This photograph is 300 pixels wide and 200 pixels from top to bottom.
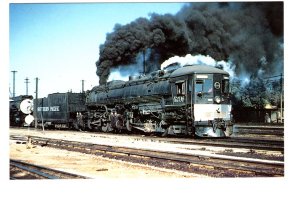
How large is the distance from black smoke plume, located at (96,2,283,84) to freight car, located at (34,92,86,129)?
3091 millimetres

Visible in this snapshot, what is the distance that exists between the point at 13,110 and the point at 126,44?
1429 cm

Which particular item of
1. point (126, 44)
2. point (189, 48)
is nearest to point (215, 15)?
point (189, 48)

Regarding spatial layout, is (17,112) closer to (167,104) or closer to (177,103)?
(167,104)

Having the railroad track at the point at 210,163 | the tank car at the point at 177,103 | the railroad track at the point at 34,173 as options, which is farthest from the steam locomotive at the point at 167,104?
the railroad track at the point at 34,173

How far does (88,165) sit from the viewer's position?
1073cm

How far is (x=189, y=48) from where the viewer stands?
2127 centimetres

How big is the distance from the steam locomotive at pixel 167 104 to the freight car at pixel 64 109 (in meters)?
0.84

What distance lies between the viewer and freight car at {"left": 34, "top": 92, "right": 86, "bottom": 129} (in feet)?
83.2

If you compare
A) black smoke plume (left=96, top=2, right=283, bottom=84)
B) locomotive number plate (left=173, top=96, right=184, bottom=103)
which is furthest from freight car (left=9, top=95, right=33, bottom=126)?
locomotive number plate (left=173, top=96, right=184, bottom=103)

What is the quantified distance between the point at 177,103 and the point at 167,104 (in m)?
0.82

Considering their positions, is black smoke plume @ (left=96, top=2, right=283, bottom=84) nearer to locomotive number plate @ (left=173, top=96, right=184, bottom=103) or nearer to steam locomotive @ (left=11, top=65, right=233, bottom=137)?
A: steam locomotive @ (left=11, top=65, right=233, bottom=137)

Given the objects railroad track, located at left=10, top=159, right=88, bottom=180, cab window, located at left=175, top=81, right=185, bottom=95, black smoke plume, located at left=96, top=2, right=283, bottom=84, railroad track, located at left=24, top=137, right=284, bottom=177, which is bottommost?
railroad track, located at left=10, top=159, right=88, bottom=180

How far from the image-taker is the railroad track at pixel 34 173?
9078 mm

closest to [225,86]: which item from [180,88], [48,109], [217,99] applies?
[217,99]
